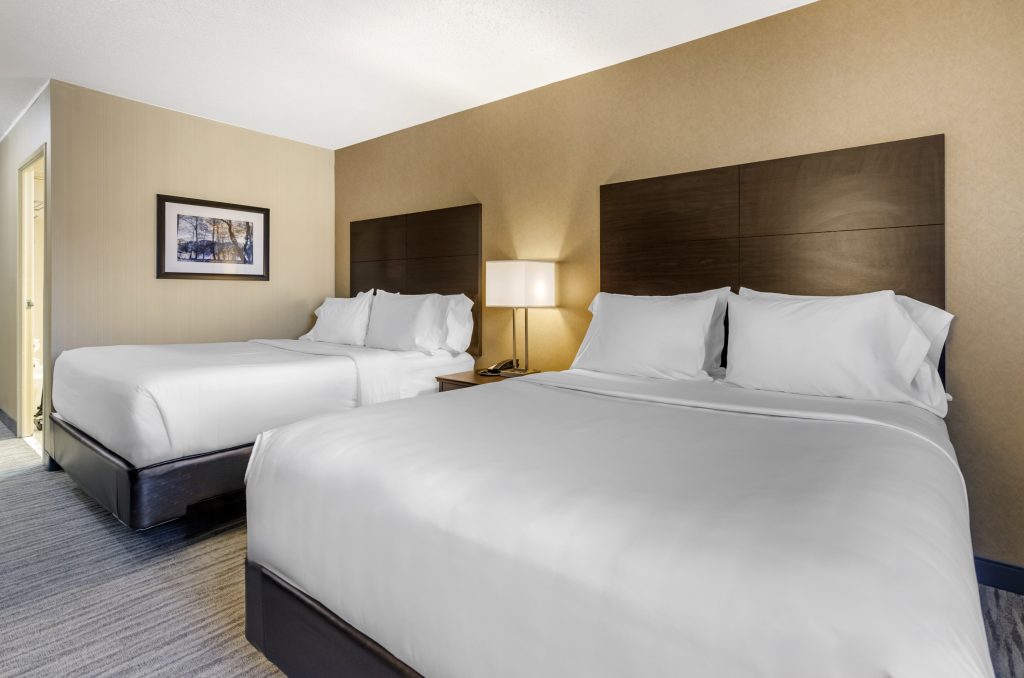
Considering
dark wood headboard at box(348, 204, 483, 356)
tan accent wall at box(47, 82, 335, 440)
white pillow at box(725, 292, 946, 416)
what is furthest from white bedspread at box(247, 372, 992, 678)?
tan accent wall at box(47, 82, 335, 440)

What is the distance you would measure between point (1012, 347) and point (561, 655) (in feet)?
7.72

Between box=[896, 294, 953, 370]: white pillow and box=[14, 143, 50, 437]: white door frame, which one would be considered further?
box=[14, 143, 50, 437]: white door frame

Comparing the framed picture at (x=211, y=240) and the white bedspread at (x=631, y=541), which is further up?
the framed picture at (x=211, y=240)

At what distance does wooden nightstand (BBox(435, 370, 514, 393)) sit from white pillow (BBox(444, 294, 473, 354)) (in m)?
0.27

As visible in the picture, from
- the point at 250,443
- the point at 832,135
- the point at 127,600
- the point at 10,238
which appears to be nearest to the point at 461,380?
the point at 250,443

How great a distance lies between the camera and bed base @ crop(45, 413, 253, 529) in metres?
2.46

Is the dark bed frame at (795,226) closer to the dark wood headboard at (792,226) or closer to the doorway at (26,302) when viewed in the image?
the dark wood headboard at (792,226)

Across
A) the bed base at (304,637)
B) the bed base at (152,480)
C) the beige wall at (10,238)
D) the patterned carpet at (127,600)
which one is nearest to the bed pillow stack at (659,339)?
the patterned carpet at (127,600)

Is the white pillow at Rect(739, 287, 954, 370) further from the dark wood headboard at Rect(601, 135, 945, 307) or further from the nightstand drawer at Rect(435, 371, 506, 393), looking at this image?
the nightstand drawer at Rect(435, 371, 506, 393)

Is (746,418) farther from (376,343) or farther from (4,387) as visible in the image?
(4,387)

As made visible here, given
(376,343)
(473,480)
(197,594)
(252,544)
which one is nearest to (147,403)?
(197,594)

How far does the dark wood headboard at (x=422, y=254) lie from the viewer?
13.4 feet

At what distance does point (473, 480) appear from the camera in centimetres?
120

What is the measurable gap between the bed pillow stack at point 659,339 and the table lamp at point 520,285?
2.07 feet
